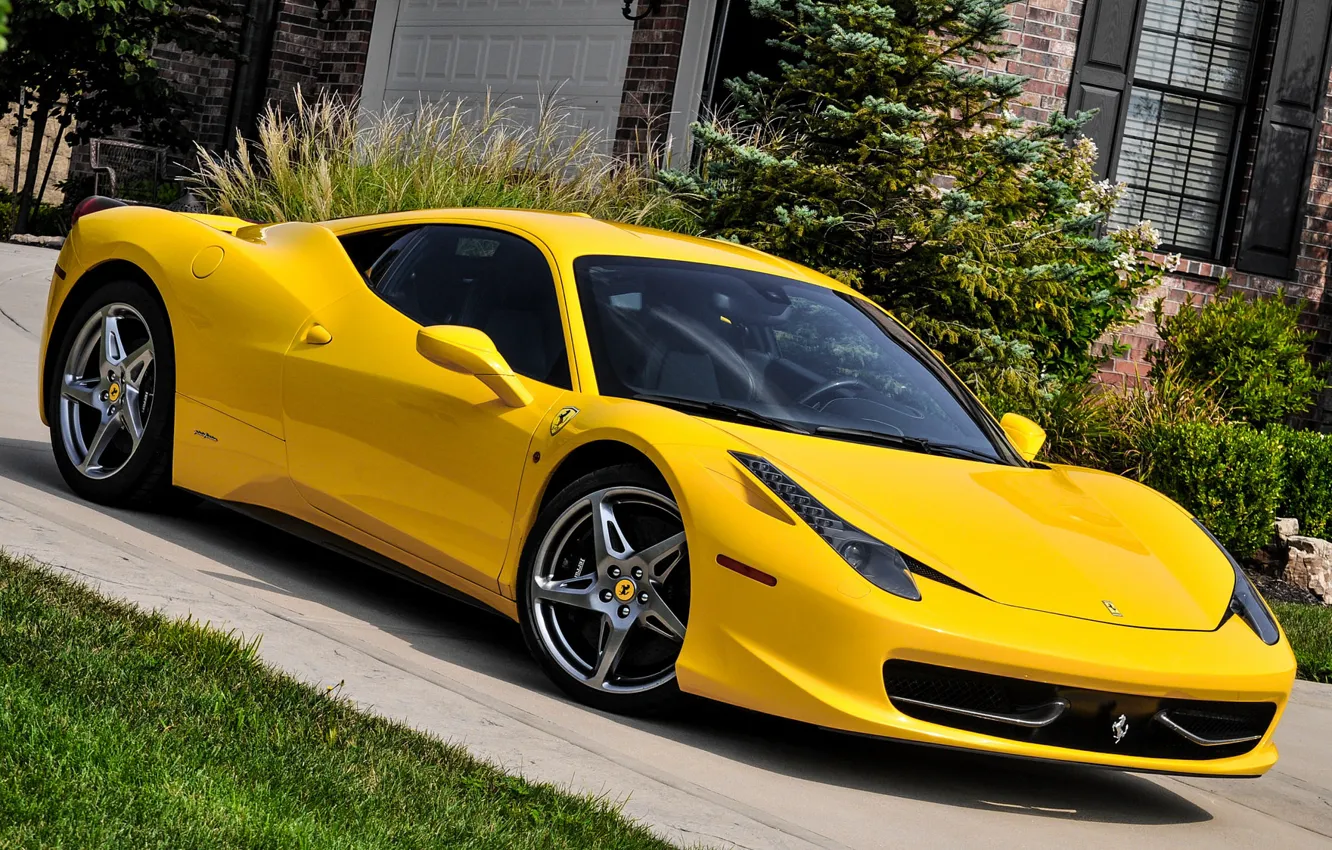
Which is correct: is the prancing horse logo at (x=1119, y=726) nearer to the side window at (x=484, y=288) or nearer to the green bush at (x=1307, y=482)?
the side window at (x=484, y=288)

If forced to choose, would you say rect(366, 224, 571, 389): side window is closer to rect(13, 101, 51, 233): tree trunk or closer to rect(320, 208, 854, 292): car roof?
rect(320, 208, 854, 292): car roof

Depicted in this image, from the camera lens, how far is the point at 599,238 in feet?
17.3

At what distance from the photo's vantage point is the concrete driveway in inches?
147

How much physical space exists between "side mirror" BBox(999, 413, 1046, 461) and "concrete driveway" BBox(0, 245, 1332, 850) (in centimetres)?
110

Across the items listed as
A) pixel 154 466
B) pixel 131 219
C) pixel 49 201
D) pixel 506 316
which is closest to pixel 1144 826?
pixel 506 316

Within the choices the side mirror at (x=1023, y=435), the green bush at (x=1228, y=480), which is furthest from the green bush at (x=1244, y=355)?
the side mirror at (x=1023, y=435)

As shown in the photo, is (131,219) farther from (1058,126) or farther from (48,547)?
(1058,126)

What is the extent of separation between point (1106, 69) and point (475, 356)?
9641mm

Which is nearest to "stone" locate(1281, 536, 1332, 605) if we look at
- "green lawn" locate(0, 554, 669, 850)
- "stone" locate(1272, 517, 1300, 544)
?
"stone" locate(1272, 517, 1300, 544)

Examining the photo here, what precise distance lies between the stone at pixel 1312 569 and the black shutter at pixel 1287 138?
14.5 feet

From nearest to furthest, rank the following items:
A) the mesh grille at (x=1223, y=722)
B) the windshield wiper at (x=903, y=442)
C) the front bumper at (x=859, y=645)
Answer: the front bumper at (x=859, y=645), the mesh grille at (x=1223, y=722), the windshield wiper at (x=903, y=442)

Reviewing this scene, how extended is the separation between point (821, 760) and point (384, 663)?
1174mm

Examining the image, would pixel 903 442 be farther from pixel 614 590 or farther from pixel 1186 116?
pixel 1186 116

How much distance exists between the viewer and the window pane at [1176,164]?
1353cm
